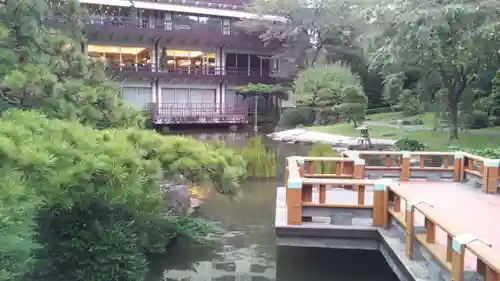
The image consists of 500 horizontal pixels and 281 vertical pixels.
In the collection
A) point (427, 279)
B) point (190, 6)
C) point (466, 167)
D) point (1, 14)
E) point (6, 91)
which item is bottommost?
point (427, 279)

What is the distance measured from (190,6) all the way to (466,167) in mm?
21445

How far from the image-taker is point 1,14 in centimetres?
495

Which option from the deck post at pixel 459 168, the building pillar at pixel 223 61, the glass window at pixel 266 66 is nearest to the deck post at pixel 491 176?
the deck post at pixel 459 168

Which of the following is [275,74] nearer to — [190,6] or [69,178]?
[190,6]

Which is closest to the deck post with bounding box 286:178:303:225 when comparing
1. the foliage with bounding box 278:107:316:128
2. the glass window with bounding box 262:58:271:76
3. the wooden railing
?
the wooden railing

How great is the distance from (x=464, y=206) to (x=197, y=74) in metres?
22.1

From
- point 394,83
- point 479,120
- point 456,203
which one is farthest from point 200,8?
point 456,203

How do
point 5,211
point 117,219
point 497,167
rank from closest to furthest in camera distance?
1. point 5,211
2. point 117,219
3. point 497,167

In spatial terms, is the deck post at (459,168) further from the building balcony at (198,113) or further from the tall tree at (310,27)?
the tall tree at (310,27)

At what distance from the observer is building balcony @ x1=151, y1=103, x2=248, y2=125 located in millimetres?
24536

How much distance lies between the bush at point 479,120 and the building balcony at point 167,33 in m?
14.1

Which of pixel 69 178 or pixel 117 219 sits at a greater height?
pixel 69 178

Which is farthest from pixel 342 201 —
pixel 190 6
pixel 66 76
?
pixel 190 6

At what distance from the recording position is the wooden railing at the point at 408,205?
3.25 meters
